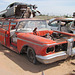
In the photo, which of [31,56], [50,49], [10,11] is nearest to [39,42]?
[50,49]

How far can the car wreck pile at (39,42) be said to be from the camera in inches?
148

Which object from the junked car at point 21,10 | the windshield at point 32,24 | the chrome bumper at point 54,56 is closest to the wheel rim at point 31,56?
the chrome bumper at point 54,56

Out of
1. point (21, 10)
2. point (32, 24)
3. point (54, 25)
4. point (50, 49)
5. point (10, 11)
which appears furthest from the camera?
point (10, 11)

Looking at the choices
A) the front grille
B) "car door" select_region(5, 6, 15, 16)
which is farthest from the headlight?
"car door" select_region(5, 6, 15, 16)

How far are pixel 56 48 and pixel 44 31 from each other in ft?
4.25

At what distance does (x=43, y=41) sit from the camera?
380 cm

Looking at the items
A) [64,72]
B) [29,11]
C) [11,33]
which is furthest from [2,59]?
[29,11]

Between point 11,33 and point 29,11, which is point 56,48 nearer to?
point 11,33

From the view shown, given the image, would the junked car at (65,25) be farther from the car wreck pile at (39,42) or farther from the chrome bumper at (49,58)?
the chrome bumper at (49,58)

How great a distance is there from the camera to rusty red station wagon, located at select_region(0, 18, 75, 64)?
3.77 meters

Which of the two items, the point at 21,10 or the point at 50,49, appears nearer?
the point at 50,49

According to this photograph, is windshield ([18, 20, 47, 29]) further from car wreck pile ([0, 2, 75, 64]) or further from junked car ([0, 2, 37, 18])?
junked car ([0, 2, 37, 18])

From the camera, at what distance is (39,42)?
3850 millimetres

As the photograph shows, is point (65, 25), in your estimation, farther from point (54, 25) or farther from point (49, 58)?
point (49, 58)
